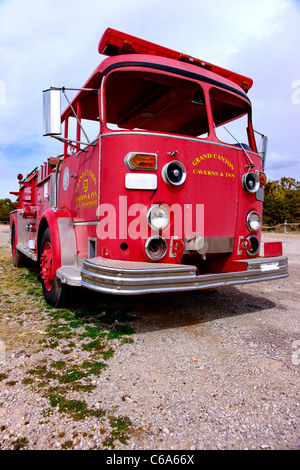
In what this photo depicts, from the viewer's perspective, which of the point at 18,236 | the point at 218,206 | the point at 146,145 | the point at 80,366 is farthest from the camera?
the point at 18,236

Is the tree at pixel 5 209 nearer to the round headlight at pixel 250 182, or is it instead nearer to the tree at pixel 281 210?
the tree at pixel 281 210

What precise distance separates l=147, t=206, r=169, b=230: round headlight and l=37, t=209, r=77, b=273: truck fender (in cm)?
135

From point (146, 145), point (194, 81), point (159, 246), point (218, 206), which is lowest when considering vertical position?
point (159, 246)

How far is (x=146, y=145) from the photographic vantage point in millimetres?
3061

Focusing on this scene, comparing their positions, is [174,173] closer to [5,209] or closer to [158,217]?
[158,217]

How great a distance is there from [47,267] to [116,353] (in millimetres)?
1915

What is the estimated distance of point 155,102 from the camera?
4168 millimetres

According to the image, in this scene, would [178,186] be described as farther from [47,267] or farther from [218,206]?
[47,267]

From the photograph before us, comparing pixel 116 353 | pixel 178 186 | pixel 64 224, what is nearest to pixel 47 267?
pixel 64 224

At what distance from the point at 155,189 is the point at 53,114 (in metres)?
1.22

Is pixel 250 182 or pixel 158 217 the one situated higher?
pixel 250 182

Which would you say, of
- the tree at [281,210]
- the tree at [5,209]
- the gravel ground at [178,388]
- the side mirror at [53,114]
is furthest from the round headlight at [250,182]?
the tree at [5,209]
